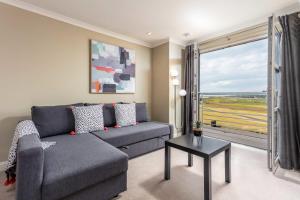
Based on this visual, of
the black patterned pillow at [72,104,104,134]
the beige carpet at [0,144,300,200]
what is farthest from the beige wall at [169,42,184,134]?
the black patterned pillow at [72,104,104,134]

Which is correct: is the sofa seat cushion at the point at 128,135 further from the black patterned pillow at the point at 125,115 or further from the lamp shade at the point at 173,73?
the lamp shade at the point at 173,73

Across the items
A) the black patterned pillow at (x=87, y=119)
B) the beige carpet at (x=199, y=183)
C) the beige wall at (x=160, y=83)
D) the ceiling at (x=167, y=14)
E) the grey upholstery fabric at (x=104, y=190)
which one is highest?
the ceiling at (x=167, y=14)

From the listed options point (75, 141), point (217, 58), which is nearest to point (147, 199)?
point (75, 141)

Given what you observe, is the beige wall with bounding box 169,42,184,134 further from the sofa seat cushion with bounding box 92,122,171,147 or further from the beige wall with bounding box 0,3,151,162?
the beige wall with bounding box 0,3,151,162

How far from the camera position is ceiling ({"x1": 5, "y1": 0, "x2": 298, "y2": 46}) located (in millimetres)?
2195

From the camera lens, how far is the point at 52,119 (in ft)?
7.43

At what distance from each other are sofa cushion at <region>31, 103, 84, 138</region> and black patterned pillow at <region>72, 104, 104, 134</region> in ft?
0.40

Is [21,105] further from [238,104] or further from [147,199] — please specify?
[238,104]

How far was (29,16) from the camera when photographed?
2.30m

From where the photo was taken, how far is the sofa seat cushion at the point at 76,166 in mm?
1203

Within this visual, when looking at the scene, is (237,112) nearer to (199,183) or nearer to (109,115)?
(199,183)

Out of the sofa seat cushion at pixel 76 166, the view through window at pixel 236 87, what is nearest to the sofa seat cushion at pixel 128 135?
the sofa seat cushion at pixel 76 166

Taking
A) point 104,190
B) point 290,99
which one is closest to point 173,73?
point 290,99

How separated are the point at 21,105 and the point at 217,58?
3.92m
